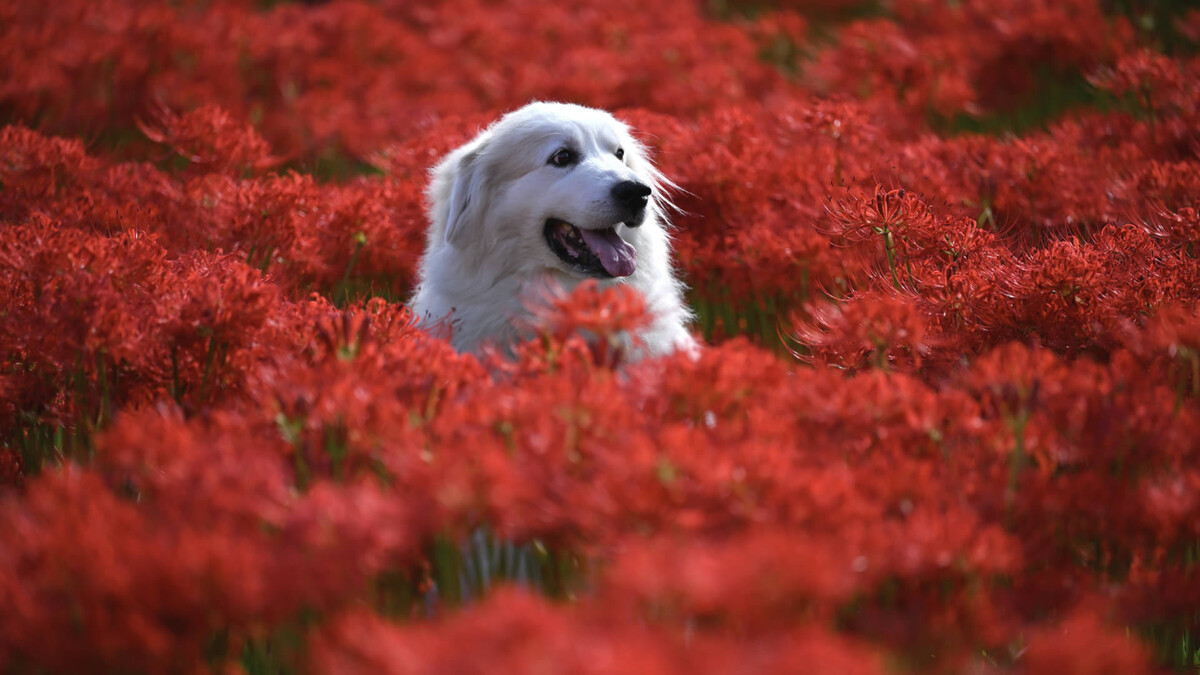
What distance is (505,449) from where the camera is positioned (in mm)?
1813

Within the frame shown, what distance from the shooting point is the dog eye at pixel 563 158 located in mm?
3770

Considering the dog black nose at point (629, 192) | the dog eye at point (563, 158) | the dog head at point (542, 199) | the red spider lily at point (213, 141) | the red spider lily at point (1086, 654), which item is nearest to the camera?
the red spider lily at point (1086, 654)

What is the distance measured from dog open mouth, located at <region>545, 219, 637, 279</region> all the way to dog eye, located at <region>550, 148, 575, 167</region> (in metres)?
0.23

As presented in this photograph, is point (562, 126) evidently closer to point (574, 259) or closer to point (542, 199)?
point (542, 199)

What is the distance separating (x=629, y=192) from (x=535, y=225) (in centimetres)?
44

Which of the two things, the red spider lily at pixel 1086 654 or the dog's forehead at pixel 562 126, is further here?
the dog's forehead at pixel 562 126

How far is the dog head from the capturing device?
365cm

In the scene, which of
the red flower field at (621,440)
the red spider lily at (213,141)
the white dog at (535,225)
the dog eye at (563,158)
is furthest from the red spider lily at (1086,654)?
the red spider lily at (213,141)

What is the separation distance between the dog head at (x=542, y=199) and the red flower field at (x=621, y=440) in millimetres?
428

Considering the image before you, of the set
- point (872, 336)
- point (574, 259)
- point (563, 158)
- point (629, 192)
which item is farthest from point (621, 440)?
point (563, 158)

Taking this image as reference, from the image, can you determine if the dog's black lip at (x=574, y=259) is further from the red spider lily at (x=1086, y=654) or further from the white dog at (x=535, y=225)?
the red spider lily at (x=1086, y=654)

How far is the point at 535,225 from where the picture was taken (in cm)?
375

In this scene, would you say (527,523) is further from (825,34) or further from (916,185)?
(825,34)

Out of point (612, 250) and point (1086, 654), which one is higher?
point (1086, 654)
